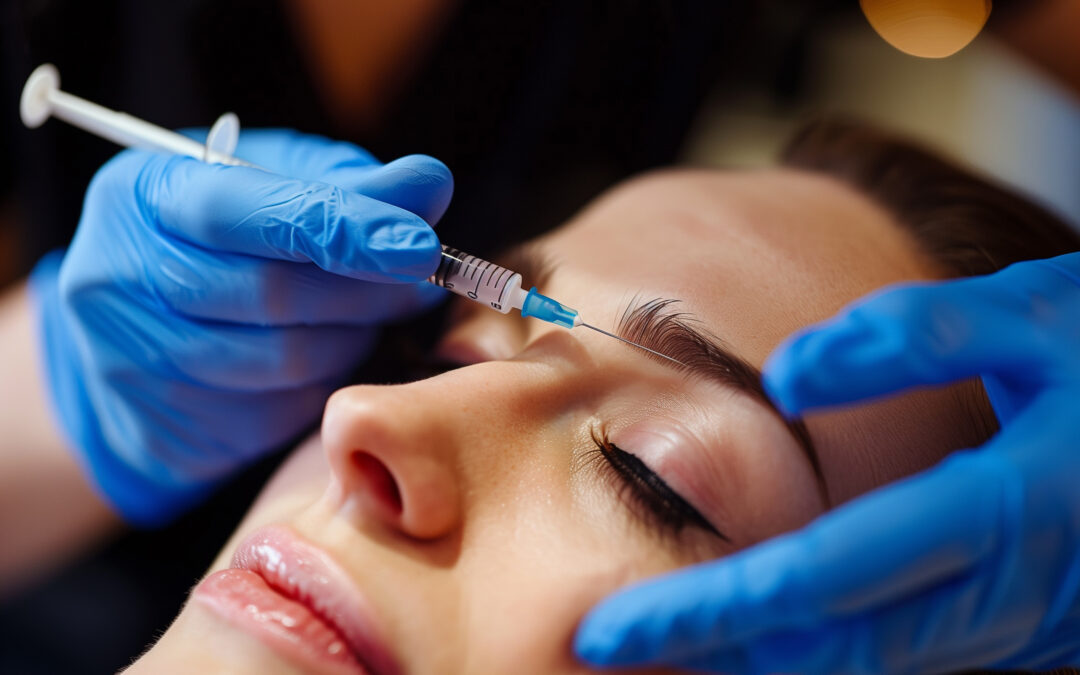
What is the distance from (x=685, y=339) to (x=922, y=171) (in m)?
0.67

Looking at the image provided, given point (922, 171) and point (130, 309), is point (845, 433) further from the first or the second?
point (130, 309)

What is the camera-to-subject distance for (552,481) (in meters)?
0.77

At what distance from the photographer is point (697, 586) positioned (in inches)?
25.4

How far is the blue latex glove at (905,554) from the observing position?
619 millimetres

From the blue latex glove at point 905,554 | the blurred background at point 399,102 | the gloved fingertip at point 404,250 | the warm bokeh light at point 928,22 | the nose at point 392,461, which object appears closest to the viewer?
the blue latex glove at point 905,554

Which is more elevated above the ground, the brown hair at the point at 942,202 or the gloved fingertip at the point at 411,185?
the brown hair at the point at 942,202

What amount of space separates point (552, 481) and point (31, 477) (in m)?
1.14

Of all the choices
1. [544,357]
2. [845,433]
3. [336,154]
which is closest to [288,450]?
[336,154]

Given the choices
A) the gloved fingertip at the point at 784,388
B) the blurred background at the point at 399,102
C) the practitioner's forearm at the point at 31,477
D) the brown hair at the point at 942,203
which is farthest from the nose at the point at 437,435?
the practitioner's forearm at the point at 31,477

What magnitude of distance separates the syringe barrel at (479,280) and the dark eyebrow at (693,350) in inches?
5.8

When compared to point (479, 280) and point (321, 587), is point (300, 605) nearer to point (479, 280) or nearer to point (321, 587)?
point (321, 587)

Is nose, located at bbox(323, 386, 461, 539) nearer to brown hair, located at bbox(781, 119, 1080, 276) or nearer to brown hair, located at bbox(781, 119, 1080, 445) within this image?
brown hair, located at bbox(781, 119, 1080, 445)

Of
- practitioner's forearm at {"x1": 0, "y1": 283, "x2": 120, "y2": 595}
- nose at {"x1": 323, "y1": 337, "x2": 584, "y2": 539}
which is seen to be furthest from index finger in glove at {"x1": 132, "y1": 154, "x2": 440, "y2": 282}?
practitioner's forearm at {"x1": 0, "y1": 283, "x2": 120, "y2": 595}

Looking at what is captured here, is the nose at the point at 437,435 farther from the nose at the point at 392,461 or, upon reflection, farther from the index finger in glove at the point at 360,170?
the index finger in glove at the point at 360,170
